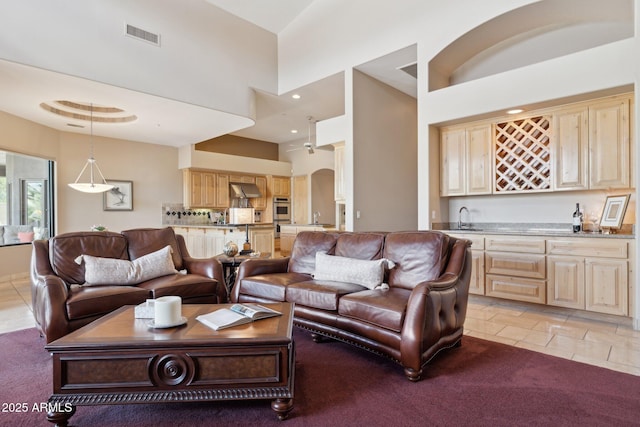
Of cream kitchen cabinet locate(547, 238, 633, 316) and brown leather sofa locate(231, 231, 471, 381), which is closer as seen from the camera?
brown leather sofa locate(231, 231, 471, 381)

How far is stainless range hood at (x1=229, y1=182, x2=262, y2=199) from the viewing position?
9.38 meters

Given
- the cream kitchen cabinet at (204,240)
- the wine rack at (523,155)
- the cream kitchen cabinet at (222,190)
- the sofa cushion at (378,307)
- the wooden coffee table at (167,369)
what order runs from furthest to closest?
the cream kitchen cabinet at (222,190), the cream kitchen cabinet at (204,240), the wine rack at (523,155), the sofa cushion at (378,307), the wooden coffee table at (167,369)

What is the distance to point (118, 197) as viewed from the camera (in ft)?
24.5

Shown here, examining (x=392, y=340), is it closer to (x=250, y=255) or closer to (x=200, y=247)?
(x=250, y=255)

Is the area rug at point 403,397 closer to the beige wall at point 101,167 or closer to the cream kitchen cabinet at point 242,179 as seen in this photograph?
the beige wall at point 101,167

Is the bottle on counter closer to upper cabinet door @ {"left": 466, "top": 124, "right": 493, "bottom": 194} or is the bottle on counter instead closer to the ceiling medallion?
upper cabinet door @ {"left": 466, "top": 124, "right": 493, "bottom": 194}

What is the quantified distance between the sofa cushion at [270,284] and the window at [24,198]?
5.07 meters

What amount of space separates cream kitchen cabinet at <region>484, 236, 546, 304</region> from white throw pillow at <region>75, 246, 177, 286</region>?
3.62 metres

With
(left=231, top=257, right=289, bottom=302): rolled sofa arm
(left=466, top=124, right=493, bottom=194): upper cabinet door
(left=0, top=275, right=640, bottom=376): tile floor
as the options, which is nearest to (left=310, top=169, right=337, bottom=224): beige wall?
(left=466, top=124, right=493, bottom=194): upper cabinet door

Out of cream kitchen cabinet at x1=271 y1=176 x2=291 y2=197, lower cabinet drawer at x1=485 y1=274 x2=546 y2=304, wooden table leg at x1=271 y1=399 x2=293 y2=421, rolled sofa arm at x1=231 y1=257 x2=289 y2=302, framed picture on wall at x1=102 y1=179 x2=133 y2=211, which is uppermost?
cream kitchen cabinet at x1=271 y1=176 x2=291 y2=197

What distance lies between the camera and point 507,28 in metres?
4.29

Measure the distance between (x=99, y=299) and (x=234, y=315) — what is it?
1.40 metres

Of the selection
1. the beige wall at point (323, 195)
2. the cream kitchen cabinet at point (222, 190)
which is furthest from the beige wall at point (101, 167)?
the beige wall at point (323, 195)

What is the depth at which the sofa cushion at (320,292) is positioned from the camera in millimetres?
2693
